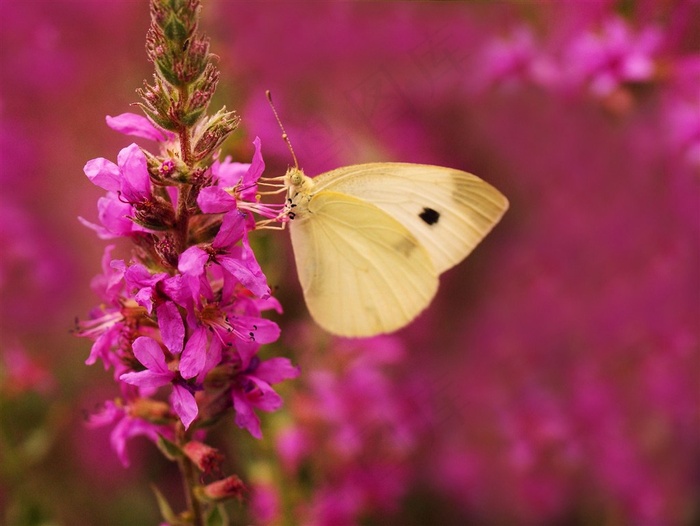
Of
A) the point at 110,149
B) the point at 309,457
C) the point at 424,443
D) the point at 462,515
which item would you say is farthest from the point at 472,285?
the point at 110,149

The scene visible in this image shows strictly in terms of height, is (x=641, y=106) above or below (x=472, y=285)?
above

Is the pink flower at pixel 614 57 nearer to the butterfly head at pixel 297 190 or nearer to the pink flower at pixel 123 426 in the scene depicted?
the butterfly head at pixel 297 190

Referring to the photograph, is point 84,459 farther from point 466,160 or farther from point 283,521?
point 466,160

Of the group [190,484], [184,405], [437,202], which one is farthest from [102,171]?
[437,202]

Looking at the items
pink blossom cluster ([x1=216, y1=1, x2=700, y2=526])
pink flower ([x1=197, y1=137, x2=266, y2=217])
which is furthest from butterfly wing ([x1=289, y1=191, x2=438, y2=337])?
pink blossom cluster ([x1=216, y1=1, x2=700, y2=526])

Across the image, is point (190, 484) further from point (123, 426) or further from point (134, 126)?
point (134, 126)

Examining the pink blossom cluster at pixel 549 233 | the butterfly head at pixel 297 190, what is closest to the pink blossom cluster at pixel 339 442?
the pink blossom cluster at pixel 549 233

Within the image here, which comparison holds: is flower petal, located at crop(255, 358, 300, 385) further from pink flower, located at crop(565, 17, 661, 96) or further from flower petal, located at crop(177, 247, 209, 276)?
pink flower, located at crop(565, 17, 661, 96)
